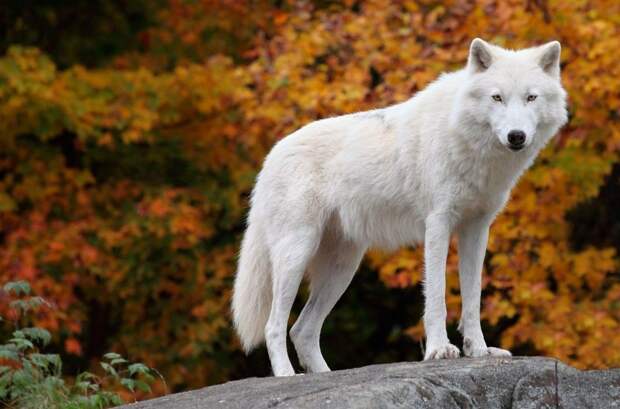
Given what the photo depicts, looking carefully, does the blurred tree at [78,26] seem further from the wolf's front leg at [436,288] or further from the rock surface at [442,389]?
the rock surface at [442,389]

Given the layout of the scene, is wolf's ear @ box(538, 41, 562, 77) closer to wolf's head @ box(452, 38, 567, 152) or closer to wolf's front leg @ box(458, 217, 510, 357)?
wolf's head @ box(452, 38, 567, 152)

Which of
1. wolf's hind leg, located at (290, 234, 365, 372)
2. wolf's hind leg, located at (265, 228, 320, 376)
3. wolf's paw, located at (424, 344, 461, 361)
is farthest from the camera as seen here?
wolf's hind leg, located at (290, 234, 365, 372)

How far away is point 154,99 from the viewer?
10.8 metres

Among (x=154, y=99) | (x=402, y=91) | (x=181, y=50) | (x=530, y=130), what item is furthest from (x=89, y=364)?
(x=530, y=130)

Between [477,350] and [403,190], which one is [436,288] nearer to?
[477,350]

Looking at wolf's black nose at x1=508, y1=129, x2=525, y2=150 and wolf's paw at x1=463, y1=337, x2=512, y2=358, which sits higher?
wolf's black nose at x1=508, y1=129, x2=525, y2=150

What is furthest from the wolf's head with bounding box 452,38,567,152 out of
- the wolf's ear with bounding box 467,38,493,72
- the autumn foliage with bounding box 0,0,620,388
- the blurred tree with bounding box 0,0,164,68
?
the blurred tree with bounding box 0,0,164,68

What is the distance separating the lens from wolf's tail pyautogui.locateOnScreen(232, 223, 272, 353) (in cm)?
611

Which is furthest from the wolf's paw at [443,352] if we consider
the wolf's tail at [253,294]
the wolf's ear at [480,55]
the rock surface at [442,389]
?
the wolf's ear at [480,55]

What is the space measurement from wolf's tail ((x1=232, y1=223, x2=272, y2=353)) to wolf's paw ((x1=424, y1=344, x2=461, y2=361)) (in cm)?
121

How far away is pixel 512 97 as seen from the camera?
17.0ft

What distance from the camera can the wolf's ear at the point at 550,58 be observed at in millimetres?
5367

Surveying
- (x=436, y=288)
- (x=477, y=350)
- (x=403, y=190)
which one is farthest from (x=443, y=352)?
(x=403, y=190)

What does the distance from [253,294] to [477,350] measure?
4.55 feet
